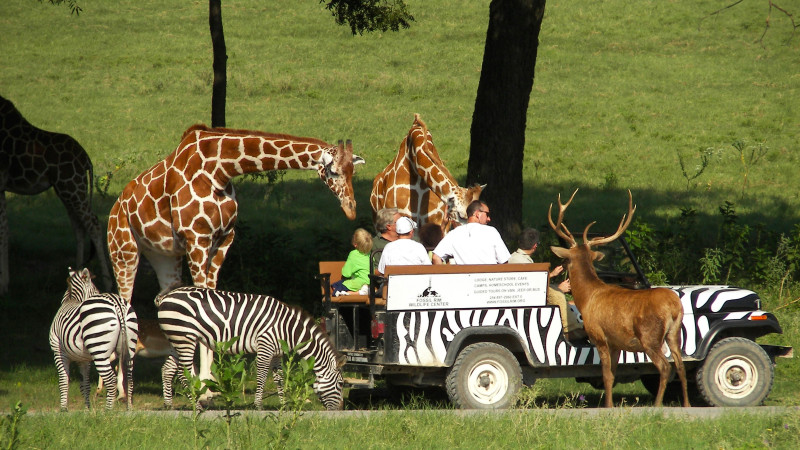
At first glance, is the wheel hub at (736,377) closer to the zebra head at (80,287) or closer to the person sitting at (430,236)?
the person sitting at (430,236)

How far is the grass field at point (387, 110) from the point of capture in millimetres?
14375

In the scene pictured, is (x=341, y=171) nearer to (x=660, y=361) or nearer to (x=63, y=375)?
(x=63, y=375)

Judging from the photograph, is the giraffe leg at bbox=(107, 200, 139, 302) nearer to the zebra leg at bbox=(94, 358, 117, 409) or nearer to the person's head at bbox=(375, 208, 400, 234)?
the zebra leg at bbox=(94, 358, 117, 409)

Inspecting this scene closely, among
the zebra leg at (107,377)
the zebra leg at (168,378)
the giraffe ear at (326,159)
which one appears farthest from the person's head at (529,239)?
the zebra leg at (107,377)

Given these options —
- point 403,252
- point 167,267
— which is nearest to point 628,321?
point 403,252

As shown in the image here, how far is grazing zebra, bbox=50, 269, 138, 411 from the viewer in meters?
8.70

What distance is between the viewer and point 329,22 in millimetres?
44531

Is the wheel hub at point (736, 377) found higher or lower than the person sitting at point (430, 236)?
lower

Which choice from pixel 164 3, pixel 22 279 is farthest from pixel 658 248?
pixel 164 3

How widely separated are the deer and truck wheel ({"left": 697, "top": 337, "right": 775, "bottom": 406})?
0.42 m

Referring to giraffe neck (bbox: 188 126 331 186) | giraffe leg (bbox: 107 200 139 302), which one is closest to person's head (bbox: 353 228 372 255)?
giraffe neck (bbox: 188 126 331 186)

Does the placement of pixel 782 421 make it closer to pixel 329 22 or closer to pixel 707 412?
pixel 707 412

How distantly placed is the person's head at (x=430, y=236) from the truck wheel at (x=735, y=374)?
299cm

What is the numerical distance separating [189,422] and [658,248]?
9006mm
